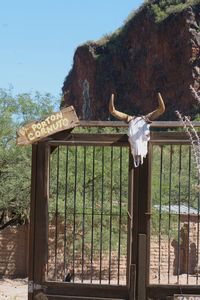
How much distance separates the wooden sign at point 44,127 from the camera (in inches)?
240

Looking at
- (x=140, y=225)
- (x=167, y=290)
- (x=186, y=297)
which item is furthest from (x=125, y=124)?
(x=186, y=297)

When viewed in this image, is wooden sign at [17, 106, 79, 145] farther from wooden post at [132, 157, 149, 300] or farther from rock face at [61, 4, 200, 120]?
rock face at [61, 4, 200, 120]

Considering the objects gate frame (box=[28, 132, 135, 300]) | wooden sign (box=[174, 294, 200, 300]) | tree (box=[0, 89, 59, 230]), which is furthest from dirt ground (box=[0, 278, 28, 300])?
wooden sign (box=[174, 294, 200, 300])

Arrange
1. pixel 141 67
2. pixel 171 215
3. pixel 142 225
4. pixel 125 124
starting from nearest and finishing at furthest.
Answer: pixel 142 225 < pixel 125 124 < pixel 171 215 < pixel 141 67

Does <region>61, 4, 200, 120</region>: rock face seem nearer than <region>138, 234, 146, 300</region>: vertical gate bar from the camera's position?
No

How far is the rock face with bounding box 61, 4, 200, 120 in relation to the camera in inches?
1922

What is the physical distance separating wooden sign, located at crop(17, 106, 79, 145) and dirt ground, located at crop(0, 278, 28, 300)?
7.70 m

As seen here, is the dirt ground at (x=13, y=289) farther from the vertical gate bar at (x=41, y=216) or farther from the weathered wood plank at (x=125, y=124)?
the weathered wood plank at (x=125, y=124)

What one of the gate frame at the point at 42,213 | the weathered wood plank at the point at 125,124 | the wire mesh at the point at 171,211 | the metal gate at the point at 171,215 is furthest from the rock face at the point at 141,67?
the gate frame at the point at 42,213

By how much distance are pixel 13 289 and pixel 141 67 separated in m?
39.3

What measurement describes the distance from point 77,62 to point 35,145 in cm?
5515

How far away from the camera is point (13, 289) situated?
15680 millimetres

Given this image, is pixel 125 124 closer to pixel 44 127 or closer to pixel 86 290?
Result: pixel 44 127

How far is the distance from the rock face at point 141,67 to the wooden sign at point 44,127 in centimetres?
3953
